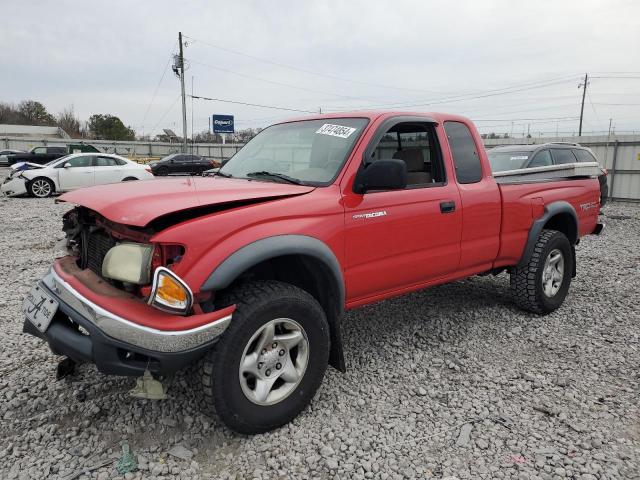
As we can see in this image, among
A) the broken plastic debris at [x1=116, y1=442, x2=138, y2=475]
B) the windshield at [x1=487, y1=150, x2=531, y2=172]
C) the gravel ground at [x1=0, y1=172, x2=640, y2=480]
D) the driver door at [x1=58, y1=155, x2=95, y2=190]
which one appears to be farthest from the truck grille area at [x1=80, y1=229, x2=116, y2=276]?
the driver door at [x1=58, y1=155, x2=95, y2=190]

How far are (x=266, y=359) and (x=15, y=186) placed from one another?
1524 cm

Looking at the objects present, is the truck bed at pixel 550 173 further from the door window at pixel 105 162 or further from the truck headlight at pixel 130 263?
the door window at pixel 105 162

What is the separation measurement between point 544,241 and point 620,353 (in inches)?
46.5

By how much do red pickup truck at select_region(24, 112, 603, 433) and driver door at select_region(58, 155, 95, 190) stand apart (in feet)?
41.8

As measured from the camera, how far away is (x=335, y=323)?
2.94 metres

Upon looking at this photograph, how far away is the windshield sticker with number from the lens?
127 inches

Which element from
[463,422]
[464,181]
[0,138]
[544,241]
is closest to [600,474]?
[463,422]

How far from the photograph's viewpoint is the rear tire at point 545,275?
442 cm

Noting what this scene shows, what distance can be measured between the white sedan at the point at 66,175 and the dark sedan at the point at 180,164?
12041mm

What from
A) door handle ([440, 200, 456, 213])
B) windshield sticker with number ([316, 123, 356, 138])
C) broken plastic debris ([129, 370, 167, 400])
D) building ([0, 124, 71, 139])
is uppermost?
building ([0, 124, 71, 139])

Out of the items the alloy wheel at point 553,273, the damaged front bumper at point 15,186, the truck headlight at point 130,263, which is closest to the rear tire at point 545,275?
the alloy wheel at point 553,273

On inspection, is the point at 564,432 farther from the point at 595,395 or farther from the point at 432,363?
the point at 432,363

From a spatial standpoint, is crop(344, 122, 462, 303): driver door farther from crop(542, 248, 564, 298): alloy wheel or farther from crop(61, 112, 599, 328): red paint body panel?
crop(542, 248, 564, 298): alloy wheel

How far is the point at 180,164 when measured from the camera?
90.6 ft
